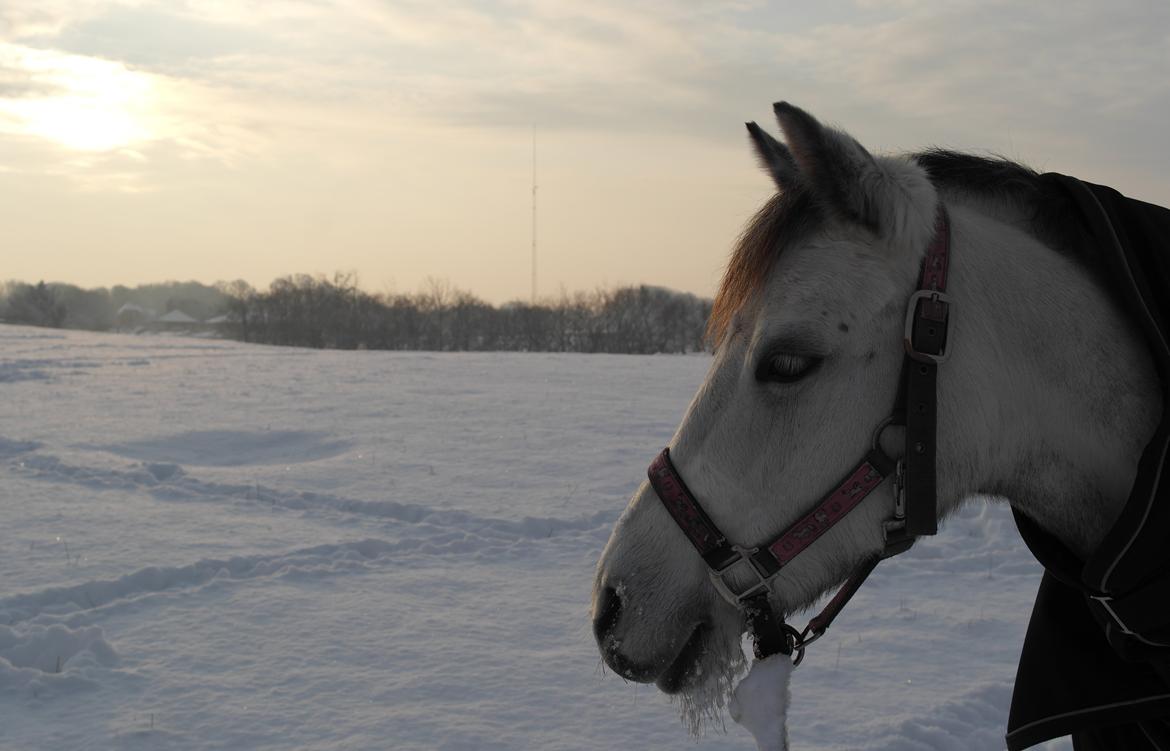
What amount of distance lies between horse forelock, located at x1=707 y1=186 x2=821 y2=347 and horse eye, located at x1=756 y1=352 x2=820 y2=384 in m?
0.14

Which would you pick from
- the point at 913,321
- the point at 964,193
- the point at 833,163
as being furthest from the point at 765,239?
the point at 964,193

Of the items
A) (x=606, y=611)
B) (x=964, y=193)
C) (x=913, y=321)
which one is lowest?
(x=606, y=611)

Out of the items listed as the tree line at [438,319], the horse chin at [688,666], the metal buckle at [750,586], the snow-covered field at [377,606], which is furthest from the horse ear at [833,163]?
the tree line at [438,319]

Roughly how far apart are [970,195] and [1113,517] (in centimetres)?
75

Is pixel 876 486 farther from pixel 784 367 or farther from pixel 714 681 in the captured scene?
pixel 714 681

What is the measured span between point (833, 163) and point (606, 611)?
1.02m

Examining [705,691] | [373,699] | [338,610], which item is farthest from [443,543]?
[705,691]

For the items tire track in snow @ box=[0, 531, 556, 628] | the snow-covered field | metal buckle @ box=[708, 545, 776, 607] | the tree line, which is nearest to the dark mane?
metal buckle @ box=[708, 545, 776, 607]

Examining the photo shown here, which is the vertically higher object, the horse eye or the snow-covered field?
the horse eye

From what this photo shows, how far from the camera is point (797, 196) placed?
5.38 ft

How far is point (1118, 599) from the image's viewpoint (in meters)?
1.54

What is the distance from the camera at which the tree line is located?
162 feet

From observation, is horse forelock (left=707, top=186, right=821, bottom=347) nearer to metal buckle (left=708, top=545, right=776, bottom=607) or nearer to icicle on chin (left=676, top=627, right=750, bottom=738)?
metal buckle (left=708, top=545, right=776, bottom=607)

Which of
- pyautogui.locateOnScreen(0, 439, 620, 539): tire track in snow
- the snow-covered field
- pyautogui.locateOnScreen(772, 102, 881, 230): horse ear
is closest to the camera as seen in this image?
pyautogui.locateOnScreen(772, 102, 881, 230): horse ear
